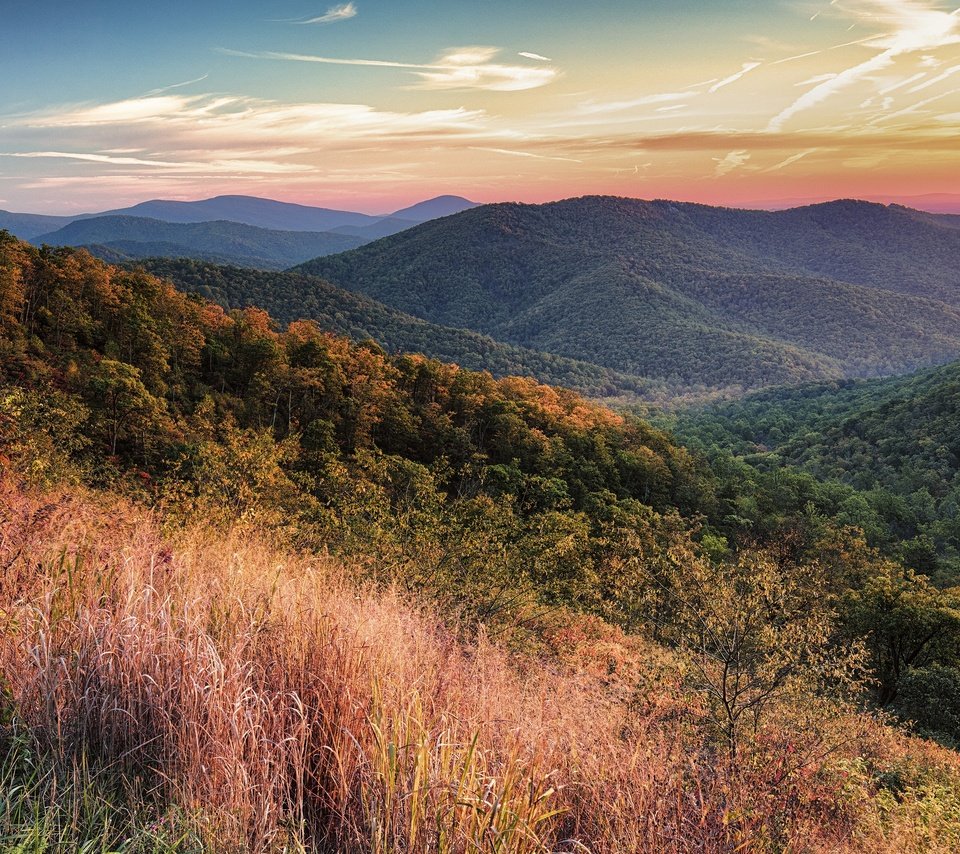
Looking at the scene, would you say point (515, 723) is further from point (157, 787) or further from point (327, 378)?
point (327, 378)

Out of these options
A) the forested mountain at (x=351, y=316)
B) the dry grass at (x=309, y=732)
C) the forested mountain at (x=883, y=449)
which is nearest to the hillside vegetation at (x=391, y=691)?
the dry grass at (x=309, y=732)

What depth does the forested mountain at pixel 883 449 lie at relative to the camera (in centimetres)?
4672

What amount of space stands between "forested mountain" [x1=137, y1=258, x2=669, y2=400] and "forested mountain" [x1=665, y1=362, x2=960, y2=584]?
3636 cm

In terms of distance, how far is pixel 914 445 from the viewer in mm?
70375

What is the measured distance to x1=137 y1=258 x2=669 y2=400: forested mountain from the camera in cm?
10038

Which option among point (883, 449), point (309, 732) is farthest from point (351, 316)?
point (309, 732)

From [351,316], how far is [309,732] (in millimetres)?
116345

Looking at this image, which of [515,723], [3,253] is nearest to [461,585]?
[515,723]

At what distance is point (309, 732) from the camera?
2.45 m

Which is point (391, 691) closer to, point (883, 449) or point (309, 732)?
point (309, 732)

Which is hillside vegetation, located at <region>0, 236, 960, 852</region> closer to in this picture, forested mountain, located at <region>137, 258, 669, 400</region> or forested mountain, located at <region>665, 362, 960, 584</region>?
forested mountain, located at <region>665, 362, 960, 584</region>

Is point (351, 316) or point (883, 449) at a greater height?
point (351, 316)

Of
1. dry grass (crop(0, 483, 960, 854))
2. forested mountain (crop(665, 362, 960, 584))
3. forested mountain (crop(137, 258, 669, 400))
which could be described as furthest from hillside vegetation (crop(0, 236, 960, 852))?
forested mountain (crop(137, 258, 669, 400))

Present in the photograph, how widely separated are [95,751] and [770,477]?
184 ft
